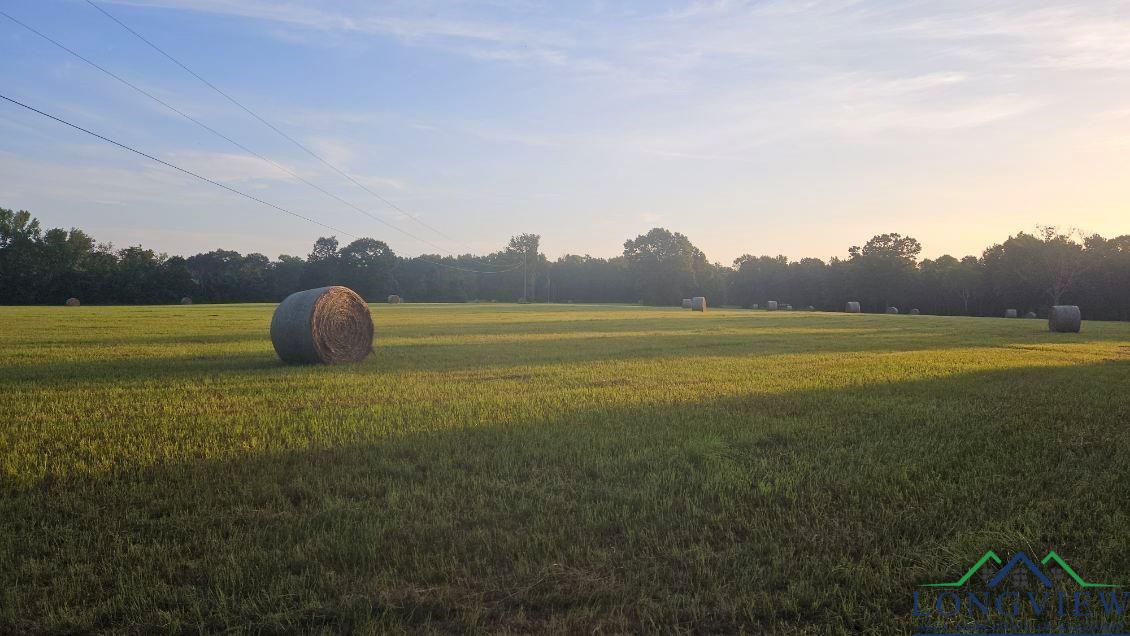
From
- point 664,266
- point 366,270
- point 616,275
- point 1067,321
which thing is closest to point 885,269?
point 664,266

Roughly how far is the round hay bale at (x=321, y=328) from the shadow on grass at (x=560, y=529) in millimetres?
7815

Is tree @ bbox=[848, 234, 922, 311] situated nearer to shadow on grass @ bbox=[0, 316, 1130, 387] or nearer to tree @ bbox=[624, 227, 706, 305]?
tree @ bbox=[624, 227, 706, 305]

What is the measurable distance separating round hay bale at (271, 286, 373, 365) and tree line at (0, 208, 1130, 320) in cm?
Answer: 7423

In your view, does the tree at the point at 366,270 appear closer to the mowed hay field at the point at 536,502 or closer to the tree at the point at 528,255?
the tree at the point at 528,255

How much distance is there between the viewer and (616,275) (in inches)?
4769

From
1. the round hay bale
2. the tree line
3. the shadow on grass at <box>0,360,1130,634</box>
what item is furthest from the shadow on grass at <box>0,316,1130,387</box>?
the tree line

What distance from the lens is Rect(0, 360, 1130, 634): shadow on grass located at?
3219 millimetres

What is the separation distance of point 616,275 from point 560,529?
387 feet

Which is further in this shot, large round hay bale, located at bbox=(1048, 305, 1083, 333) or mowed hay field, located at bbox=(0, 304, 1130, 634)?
large round hay bale, located at bbox=(1048, 305, 1083, 333)

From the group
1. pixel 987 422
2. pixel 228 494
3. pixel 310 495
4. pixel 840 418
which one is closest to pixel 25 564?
pixel 228 494

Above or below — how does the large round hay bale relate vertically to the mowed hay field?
above

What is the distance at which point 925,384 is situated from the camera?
33.4 ft

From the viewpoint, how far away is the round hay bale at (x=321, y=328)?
1339 cm

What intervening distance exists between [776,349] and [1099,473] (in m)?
11.6
